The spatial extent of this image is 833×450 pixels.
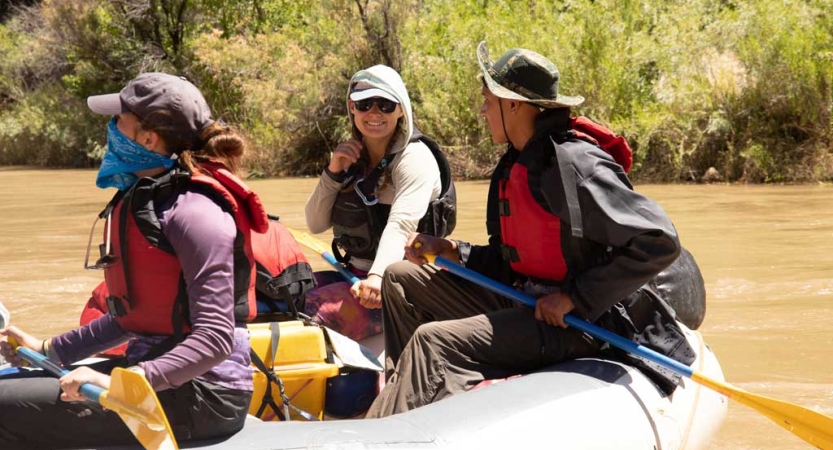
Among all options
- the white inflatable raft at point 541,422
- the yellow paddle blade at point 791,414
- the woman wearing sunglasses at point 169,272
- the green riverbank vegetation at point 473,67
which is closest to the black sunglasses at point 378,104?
the white inflatable raft at point 541,422

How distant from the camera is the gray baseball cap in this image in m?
2.06

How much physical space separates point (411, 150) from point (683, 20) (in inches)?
427

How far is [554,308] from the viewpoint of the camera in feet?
8.55

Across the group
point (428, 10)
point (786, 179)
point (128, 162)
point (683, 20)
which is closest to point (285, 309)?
point (128, 162)

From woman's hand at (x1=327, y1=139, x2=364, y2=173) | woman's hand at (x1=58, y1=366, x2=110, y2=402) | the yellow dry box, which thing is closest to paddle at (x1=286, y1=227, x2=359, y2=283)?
woman's hand at (x1=327, y1=139, x2=364, y2=173)

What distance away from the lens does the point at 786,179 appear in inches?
475

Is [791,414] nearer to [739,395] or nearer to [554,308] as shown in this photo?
[739,395]

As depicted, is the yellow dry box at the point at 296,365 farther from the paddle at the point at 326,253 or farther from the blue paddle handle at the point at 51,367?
the blue paddle handle at the point at 51,367

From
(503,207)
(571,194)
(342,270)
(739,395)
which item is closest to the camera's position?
(571,194)

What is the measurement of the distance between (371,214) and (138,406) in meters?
1.70

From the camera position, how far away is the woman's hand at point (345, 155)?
3.39 metres

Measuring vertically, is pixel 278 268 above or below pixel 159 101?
below

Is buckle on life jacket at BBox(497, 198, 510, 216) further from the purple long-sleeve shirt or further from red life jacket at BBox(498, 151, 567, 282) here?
the purple long-sleeve shirt

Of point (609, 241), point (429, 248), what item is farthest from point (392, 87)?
point (609, 241)
